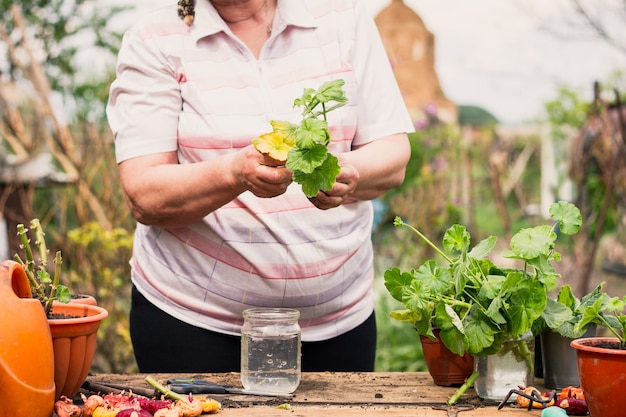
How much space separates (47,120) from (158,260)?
361 centimetres

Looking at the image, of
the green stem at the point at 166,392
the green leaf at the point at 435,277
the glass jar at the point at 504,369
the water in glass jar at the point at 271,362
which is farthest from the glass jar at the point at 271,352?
the glass jar at the point at 504,369

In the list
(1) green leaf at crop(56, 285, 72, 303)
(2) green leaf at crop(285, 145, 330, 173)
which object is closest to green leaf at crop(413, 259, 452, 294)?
(2) green leaf at crop(285, 145, 330, 173)

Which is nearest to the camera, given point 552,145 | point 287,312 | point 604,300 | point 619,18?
point 604,300

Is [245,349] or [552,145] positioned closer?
[245,349]

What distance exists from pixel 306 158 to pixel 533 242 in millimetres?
466

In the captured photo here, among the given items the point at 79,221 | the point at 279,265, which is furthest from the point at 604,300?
the point at 79,221

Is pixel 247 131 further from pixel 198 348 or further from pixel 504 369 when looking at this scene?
pixel 504 369

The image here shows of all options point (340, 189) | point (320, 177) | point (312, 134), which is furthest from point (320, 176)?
point (340, 189)

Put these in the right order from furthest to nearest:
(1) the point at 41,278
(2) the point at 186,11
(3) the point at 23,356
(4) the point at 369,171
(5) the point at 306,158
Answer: (2) the point at 186,11 < (4) the point at 369,171 < (1) the point at 41,278 < (5) the point at 306,158 < (3) the point at 23,356

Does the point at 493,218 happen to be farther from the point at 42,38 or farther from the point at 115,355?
the point at 115,355

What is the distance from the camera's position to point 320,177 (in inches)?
64.6

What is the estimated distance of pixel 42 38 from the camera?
30.4 feet

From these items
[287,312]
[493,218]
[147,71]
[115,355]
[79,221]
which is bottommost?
[493,218]

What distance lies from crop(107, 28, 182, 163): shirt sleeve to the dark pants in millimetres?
415
